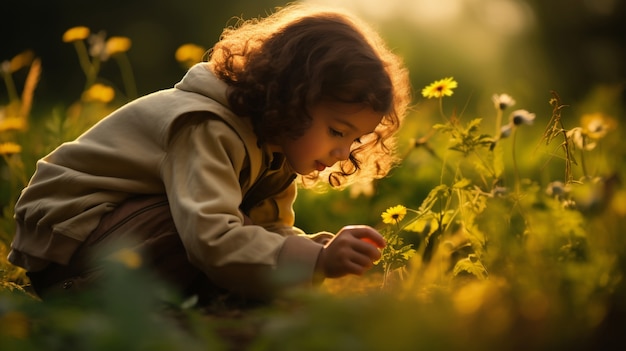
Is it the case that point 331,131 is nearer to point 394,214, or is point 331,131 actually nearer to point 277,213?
point 394,214

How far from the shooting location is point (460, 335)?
4.51 ft

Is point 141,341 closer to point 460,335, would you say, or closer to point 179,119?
point 460,335

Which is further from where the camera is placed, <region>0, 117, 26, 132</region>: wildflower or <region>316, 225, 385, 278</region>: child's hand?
<region>0, 117, 26, 132</region>: wildflower

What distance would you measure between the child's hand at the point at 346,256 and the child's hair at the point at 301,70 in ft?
1.16

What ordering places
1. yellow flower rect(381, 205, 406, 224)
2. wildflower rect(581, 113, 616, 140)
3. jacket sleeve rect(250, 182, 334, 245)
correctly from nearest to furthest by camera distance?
wildflower rect(581, 113, 616, 140), yellow flower rect(381, 205, 406, 224), jacket sleeve rect(250, 182, 334, 245)

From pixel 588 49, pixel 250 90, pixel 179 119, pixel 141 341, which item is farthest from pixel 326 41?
pixel 588 49

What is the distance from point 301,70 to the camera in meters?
2.47

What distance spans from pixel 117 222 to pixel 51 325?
0.76 metres

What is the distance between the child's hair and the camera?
242cm

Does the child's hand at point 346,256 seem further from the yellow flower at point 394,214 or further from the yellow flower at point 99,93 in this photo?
the yellow flower at point 99,93

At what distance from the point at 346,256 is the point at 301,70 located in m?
0.57

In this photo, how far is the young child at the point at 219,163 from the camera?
2.24 meters

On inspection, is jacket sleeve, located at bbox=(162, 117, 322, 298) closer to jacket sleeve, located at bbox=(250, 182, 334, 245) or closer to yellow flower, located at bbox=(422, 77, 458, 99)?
jacket sleeve, located at bbox=(250, 182, 334, 245)

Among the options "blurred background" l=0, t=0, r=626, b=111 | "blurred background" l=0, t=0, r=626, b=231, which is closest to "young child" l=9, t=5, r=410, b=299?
"blurred background" l=0, t=0, r=626, b=231
